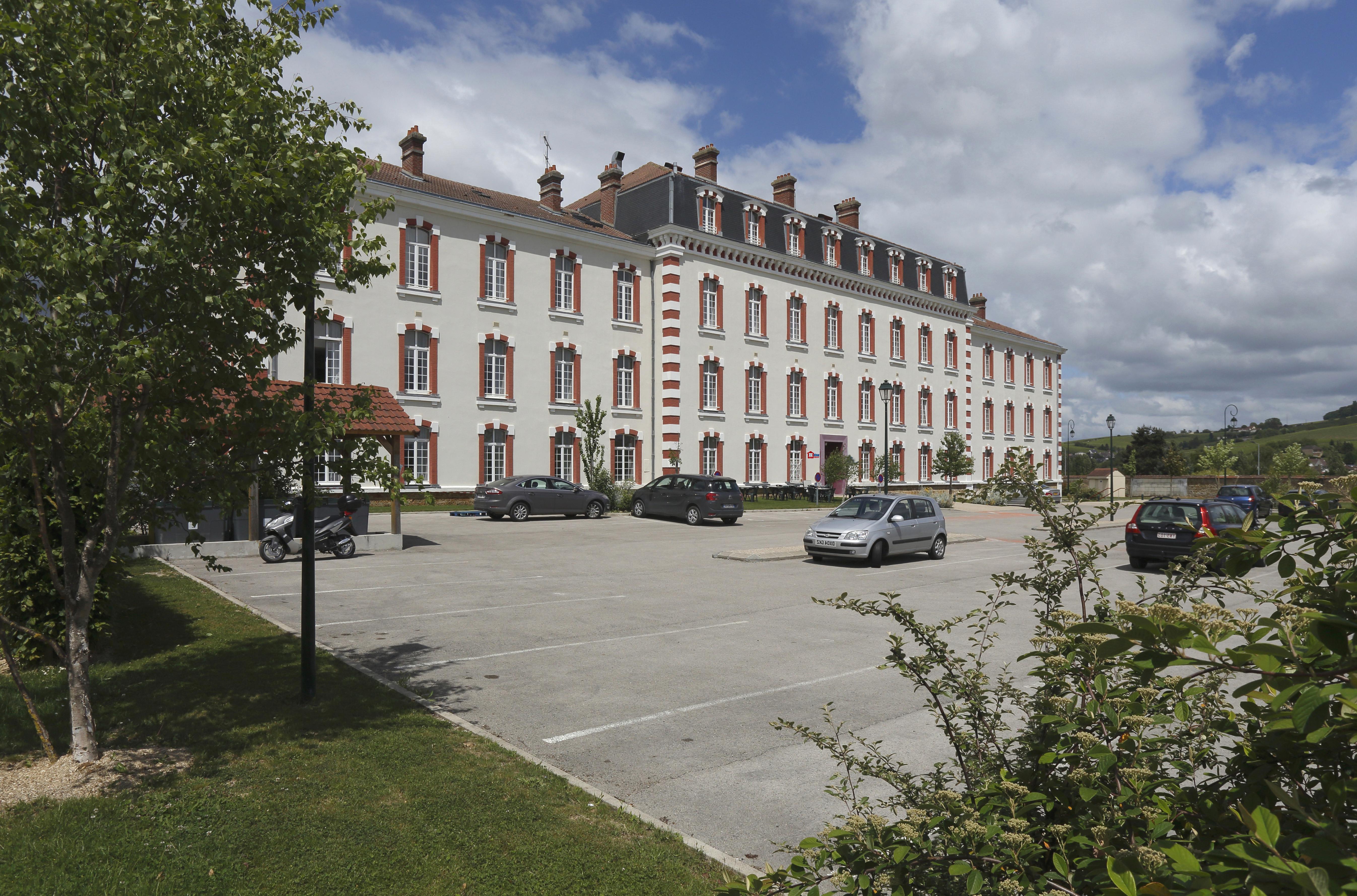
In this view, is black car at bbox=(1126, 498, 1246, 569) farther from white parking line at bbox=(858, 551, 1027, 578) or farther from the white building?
the white building

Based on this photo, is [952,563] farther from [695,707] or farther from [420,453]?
[420,453]

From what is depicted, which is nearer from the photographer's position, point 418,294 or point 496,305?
point 418,294

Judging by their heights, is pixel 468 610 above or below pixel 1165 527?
below

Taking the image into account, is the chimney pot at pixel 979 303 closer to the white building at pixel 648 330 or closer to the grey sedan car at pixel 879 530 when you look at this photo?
the white building at pixel 648 330

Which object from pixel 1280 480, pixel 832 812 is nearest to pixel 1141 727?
pixel 832 812

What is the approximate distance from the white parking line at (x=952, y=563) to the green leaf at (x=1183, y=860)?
1544cm

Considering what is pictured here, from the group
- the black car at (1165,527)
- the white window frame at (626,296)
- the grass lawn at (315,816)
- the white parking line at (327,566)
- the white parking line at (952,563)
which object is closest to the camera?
the grass lawn at (315,816)

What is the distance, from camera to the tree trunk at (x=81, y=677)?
209 inches

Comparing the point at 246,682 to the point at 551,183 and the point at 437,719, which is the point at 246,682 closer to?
the point at 437,719

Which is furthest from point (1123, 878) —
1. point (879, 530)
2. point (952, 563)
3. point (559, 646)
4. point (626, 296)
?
point (626, 296)

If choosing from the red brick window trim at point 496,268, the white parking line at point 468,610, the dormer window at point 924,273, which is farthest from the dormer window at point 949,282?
the white parking line at point 468,610

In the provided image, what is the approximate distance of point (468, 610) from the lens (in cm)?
1191

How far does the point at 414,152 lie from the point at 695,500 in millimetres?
19435

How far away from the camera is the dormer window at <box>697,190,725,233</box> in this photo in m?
40.7
